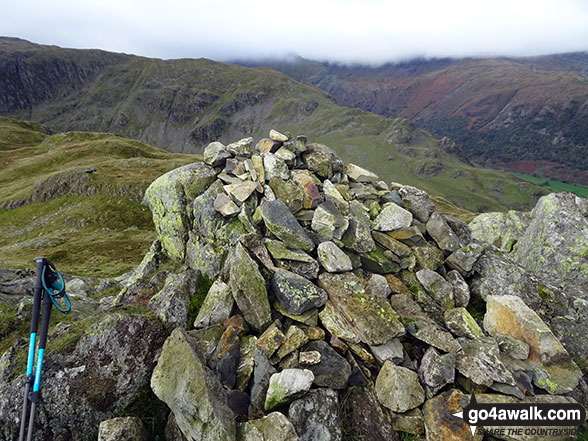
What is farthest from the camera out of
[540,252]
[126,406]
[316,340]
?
[540,252]

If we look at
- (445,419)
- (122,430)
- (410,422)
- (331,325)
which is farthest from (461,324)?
(122,430)

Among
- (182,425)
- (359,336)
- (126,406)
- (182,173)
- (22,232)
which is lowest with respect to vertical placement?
(22,232)

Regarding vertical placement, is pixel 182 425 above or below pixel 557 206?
below

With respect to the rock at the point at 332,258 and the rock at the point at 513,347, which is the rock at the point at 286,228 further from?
the rock at the point at 513,347

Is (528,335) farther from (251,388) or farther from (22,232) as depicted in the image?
(22,232)

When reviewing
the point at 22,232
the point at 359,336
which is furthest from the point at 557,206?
the point at 22,232
